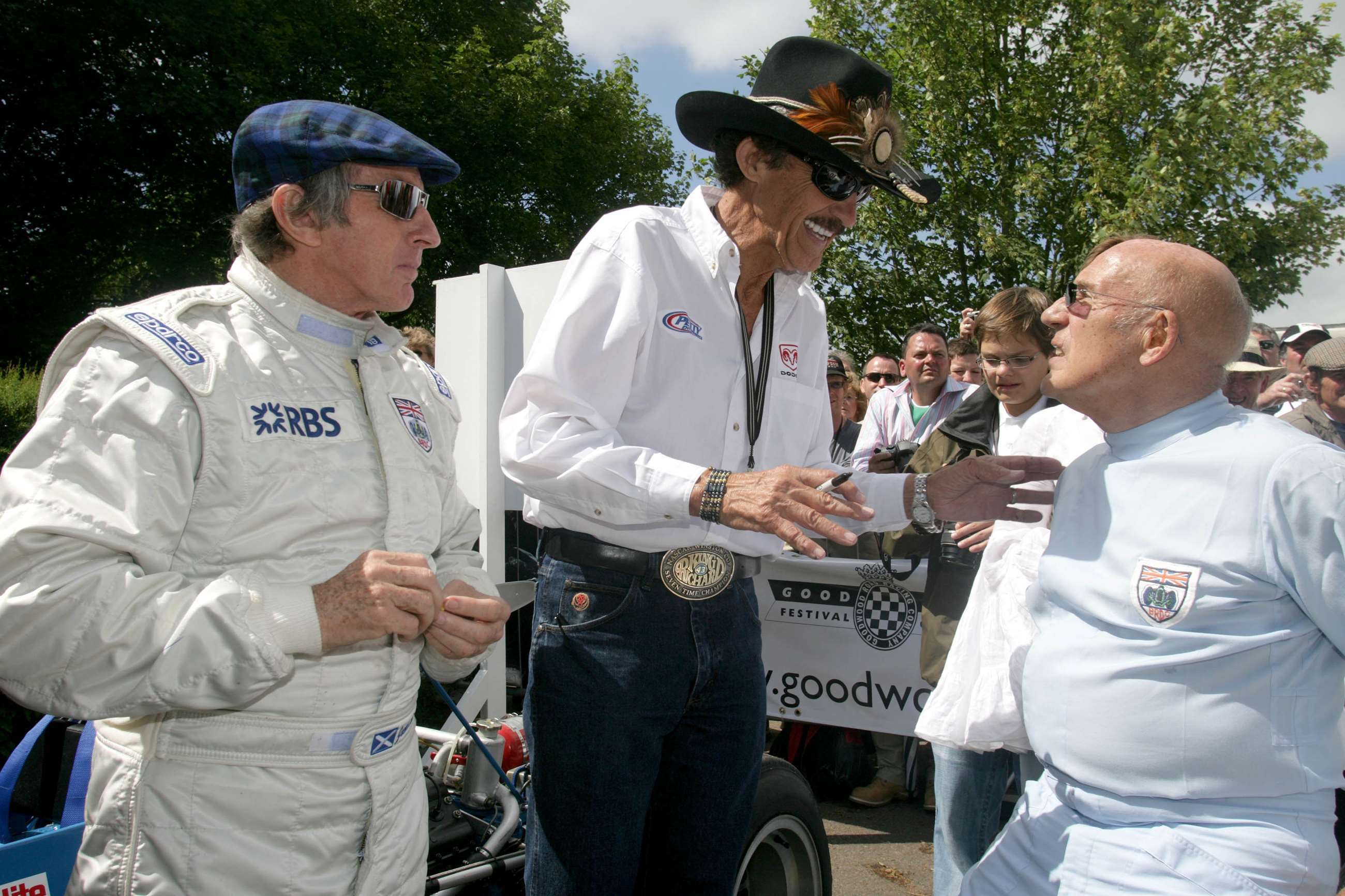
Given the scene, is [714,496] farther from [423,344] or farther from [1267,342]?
[1267,342]

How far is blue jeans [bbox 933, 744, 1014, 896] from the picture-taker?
3115 millimetres

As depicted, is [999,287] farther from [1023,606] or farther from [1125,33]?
[1023,606]

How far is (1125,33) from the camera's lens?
14.5 metres

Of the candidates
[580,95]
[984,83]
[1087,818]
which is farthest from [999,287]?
[1087,818]

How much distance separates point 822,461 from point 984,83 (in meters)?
16.1

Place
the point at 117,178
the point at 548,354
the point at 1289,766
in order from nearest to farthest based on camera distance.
Answer: the point at 1289,766 < the point at 548,354 < the point at 117,178

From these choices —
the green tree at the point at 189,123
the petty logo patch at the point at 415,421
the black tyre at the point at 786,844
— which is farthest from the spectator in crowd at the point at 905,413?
the green tree at the point at 189,123

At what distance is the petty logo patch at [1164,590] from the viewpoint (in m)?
1.82

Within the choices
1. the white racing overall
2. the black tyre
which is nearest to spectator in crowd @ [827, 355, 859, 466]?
the black tyre

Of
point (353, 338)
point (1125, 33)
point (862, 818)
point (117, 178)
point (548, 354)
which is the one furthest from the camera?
point (117, 178)

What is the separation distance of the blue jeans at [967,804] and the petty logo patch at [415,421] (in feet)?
6.79

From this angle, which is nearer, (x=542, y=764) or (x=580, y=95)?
(x=542, y=764)

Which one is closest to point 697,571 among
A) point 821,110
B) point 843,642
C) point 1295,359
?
point 821,110

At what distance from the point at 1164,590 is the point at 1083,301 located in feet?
2.22
